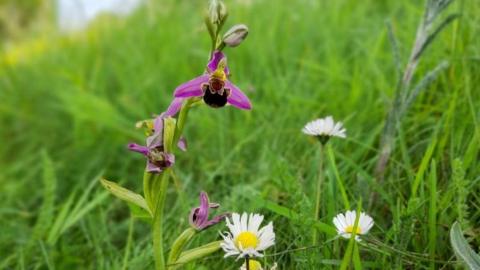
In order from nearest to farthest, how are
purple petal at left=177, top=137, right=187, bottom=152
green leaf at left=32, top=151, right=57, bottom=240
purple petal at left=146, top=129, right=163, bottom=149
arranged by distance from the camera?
1. purple petal at left=146, top=129, right=163, bottom=149
2. purple petal at left=177, top=137, right=187, bottom=152
3. green leaf at left=32, top=151, right=57, bottom=240

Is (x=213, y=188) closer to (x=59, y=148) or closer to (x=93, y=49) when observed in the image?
(x=59, y=148)

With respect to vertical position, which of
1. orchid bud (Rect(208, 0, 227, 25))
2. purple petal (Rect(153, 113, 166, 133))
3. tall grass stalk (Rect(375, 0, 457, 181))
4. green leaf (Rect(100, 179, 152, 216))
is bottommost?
green leaf (Rect(100, 179, 152, 216))

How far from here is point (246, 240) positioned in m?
1.27

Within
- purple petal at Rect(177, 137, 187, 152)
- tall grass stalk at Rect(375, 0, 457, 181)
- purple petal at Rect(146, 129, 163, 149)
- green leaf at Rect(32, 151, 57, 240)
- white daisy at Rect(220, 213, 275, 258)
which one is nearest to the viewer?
white daisy at Rect(220, 213, 275, 258)

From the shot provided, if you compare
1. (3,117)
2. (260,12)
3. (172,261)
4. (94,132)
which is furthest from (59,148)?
(172,261)

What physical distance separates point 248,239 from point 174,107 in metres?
0.33

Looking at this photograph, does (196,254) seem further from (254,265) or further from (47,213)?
(47,213)

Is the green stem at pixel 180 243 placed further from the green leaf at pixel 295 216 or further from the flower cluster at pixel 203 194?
the green leaf at pixel 295 216

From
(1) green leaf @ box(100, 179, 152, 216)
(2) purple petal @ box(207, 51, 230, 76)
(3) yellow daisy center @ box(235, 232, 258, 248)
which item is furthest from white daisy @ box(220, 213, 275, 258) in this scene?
(2) purple petal @ box(207, 51, 230, 76)

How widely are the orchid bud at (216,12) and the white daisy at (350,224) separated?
1.60 ft

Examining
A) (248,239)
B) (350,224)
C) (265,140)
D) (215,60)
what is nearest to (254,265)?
(248,239)

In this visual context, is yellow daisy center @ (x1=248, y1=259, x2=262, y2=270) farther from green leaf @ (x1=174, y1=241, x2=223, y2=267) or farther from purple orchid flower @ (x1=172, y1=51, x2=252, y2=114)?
purple orchid flower @ (x1=172, y1=51, x2=252, y2=114)

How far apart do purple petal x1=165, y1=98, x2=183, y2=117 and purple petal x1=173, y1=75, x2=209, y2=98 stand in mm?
76

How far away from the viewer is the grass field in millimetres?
1517
